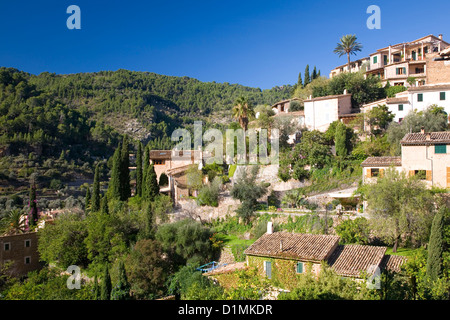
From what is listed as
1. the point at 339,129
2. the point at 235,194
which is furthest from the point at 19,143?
the point at 339,129

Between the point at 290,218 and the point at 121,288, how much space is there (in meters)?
10.7

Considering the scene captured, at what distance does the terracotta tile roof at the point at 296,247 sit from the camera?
14.9 metres

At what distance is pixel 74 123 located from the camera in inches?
3159

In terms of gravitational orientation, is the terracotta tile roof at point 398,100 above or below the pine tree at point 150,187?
above

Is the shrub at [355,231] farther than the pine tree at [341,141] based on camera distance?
No

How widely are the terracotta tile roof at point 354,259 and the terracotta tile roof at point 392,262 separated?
13.4 inches

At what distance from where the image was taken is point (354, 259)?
579 inches

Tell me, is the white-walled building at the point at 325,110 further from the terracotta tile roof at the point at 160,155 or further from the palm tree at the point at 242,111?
the terracotta tile roof at the point at 160,155

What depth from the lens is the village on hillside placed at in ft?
47.1

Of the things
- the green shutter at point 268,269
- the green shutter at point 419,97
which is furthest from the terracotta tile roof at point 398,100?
the green shutter at point 268,269

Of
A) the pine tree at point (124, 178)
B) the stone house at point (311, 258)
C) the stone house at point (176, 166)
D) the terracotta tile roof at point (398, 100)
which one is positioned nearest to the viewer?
the stone house at point (311, 258)

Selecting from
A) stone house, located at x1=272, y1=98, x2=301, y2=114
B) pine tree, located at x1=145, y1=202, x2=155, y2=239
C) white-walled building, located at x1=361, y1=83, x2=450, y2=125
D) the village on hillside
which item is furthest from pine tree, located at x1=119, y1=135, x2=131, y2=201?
white-walled building, located at x1=361, y1=83, x2=450, y2=125

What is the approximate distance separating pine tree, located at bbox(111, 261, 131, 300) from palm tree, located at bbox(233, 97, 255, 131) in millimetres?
18011

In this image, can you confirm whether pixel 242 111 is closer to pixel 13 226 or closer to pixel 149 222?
pixel 149 222
